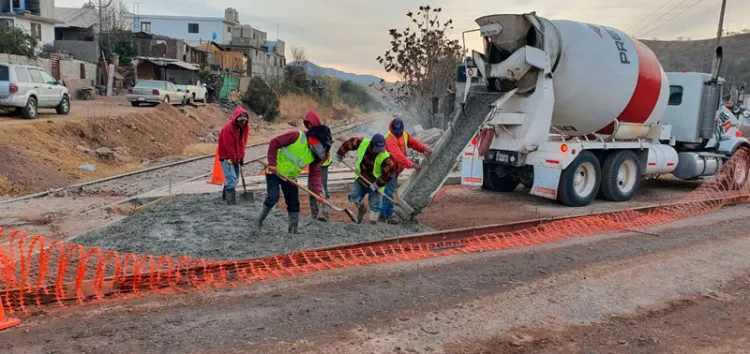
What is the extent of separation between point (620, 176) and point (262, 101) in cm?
2697

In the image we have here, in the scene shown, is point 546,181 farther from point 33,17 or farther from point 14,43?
point 33,17

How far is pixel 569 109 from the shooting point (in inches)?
407

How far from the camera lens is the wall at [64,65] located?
25984mm

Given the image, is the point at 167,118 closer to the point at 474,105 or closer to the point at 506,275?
the point at 474,105

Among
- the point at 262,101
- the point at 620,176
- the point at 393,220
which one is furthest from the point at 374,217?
the point at 262,101

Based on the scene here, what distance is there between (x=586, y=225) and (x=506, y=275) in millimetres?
3254

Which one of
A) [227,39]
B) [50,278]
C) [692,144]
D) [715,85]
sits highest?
[227,39]

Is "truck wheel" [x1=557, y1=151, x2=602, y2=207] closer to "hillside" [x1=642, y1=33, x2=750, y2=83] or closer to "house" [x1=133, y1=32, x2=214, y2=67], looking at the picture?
"house" [x1=133, y1=32, x2=214, y2=67]

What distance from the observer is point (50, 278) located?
18.0 feet

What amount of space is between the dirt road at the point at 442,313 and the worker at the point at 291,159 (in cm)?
146

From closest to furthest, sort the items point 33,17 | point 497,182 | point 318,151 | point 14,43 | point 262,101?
1. point 318,151
2. point 497,182
3. point 14,43
4. point 262,101
5. point 33,17

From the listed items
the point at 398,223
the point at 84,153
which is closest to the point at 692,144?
the point at 398,223

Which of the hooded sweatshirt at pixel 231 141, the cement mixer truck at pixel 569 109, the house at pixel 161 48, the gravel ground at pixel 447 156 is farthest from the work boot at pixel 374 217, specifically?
the house at pixel 161 48


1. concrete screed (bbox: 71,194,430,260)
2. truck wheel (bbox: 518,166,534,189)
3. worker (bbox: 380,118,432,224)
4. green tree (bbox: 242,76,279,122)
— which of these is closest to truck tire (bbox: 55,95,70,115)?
concrete screed (bbox: 71,194,430,260)
